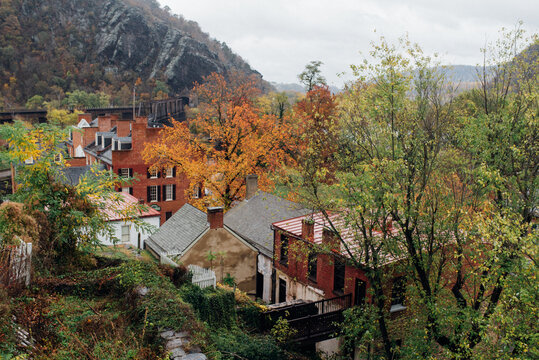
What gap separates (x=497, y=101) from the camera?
1564cm

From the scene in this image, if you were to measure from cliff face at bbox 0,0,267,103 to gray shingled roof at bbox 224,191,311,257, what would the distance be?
366 ft

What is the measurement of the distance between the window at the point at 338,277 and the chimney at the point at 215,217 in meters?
6.66

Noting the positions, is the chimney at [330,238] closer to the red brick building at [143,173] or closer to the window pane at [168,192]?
the red brick building at [143,173]

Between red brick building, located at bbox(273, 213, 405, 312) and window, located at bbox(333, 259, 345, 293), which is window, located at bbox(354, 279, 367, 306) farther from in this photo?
window, located at bbox(333, 259, 345, 293)

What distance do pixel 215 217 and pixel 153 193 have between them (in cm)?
2094

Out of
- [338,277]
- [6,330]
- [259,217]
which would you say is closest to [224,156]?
[259,217]

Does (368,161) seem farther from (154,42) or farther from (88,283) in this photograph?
(154,42)

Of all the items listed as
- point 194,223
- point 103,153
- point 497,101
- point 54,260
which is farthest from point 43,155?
point 103,153

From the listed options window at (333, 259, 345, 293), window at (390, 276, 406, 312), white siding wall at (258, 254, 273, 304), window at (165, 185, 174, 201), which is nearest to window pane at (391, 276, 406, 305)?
window at (390, 276, 406, 312)

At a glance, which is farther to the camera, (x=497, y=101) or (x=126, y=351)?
(x=497, y=101)

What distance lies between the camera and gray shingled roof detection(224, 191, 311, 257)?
24266 mm

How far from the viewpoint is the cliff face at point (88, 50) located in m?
126

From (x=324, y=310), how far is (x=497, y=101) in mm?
11631

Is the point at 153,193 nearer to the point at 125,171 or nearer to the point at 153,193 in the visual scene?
the point at 153,193
